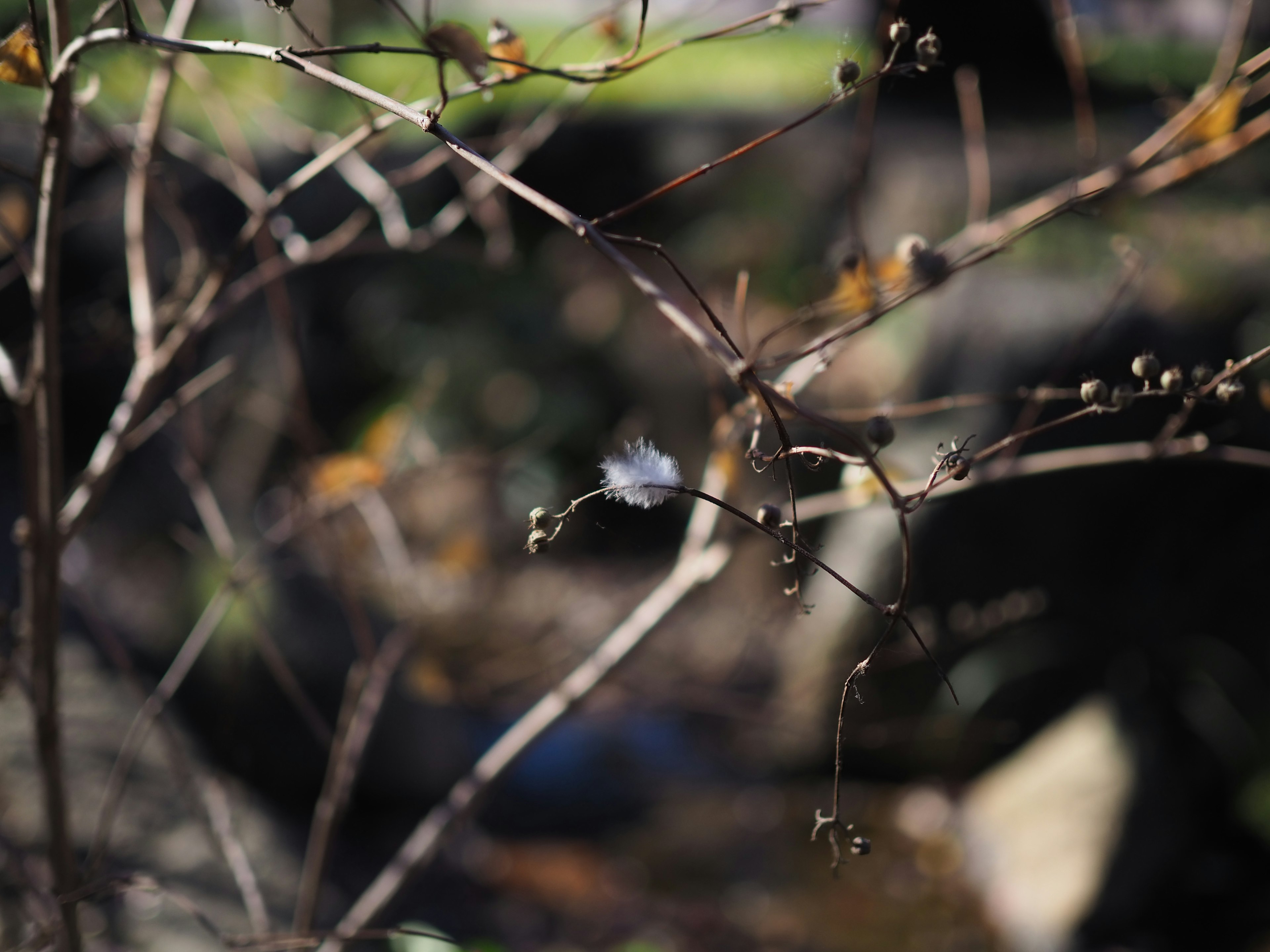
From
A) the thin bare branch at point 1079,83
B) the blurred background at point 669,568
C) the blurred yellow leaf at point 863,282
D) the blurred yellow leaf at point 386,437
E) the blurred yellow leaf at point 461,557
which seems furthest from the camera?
the blurred yellow leaf at point 461,557

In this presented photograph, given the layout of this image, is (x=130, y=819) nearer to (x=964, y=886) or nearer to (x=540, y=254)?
(x=964, y=886)

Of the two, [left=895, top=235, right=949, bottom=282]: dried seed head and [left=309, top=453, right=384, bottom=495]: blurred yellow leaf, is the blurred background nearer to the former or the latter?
[left=309, top=453, right=384, bottom=495]: blurred yellow leaf

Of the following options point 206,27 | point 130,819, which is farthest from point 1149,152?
point 206,27

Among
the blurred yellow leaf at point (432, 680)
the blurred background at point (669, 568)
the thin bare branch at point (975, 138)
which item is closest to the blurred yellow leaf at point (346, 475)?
the blurred background at point (669, 568)

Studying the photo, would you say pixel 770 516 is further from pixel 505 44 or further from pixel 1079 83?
pixel 1079 83

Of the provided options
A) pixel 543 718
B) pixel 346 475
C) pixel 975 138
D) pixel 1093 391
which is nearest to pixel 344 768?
pixel 543 718

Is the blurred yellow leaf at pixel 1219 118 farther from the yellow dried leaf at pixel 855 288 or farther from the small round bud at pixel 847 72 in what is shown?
the small round bud at pixel 847 72

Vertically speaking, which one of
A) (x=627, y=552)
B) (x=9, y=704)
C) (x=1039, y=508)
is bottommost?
(x=9, y=704)
